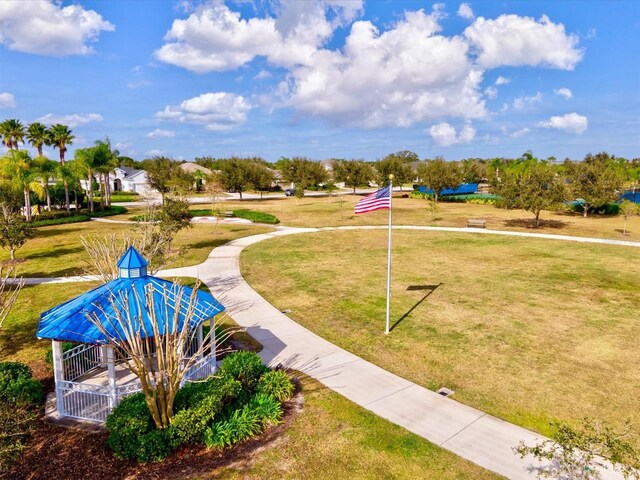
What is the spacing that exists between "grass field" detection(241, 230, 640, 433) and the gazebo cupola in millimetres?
6980

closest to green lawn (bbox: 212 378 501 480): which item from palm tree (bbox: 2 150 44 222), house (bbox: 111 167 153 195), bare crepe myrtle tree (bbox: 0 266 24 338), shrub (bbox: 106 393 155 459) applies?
shrub (bbox: 106 393 155 459)

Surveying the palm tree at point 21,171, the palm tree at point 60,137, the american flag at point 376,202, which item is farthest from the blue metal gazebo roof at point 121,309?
the palm tree at point 60,137

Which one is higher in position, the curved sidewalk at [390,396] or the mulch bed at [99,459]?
the curved sidewalk at [390,396]

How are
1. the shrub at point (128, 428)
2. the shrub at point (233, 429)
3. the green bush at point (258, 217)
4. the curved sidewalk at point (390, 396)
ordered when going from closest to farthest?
the shrub at point (128, 428)
the curved sidewalk at point (390, 396)
the shrub at point (233, 429)
the green bush at point (258, 217)

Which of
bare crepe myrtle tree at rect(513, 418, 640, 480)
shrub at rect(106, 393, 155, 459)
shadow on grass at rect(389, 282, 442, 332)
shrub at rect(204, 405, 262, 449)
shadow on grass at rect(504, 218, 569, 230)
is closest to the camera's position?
bare crepe myrtle tree at rect(513, 418, 640, 480)

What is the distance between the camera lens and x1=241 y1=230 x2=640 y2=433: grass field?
1190cm

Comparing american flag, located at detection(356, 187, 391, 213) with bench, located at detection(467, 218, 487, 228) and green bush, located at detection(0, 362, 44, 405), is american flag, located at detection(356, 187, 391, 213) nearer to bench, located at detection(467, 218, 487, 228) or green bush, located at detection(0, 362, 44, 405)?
green bush, located at detection(0, 362, 44, 405)

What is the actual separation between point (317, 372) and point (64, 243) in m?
29.5

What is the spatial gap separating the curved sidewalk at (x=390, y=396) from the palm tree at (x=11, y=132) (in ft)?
170

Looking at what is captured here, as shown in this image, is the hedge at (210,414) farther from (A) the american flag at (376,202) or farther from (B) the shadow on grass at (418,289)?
(A) the american flag at (376,202)

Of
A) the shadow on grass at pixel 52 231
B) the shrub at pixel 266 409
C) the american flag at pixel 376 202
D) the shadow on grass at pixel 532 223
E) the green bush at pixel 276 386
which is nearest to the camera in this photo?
the shrub at pixel 266 409

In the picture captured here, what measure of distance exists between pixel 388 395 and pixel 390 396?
2.6 inches

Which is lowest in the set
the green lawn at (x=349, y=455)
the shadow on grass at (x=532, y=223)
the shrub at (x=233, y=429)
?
the green lawn at (x=349, y=455)

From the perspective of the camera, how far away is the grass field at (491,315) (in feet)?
39.0
